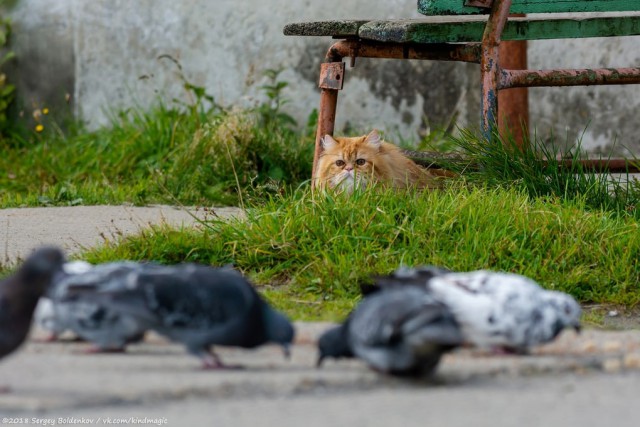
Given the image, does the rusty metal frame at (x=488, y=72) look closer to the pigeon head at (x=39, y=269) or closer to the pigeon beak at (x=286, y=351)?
the pigeon beak at (x=286, y=351)

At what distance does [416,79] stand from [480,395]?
498 cm

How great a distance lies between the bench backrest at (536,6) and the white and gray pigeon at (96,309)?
2.30 m

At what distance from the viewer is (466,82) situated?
7141 mm

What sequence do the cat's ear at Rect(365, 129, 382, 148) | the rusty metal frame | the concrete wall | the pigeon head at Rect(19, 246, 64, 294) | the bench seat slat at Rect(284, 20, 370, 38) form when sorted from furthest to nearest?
the concrete wall < the cat's ear at Rect(365, 129, 382, 148) < the bench seat slat at Rect(284, 20, 370, 38) < the rusty metal frame < the pigeon head at Rect(19, 246, 64, 294)

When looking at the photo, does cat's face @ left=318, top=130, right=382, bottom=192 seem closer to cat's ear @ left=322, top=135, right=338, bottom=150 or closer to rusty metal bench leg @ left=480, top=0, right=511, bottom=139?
cat's ear @ left=322, top=135, right=338, bottom=150

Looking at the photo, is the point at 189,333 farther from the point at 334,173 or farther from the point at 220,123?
the point at 220,123

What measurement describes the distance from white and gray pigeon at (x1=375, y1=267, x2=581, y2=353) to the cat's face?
92.2 inches

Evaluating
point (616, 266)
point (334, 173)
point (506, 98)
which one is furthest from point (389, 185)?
point (506, 98)

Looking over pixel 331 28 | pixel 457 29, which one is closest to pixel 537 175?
pixel 457 29

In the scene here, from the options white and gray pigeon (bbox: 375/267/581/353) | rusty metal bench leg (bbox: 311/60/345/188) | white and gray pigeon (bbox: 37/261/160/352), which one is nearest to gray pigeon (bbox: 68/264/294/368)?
white and gray pigeon (bbox: 37/261/160/352)

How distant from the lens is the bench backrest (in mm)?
4590

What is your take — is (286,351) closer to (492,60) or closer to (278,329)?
(278,329)

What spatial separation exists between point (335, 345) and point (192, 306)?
361 mm

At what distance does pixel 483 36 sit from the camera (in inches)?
185
